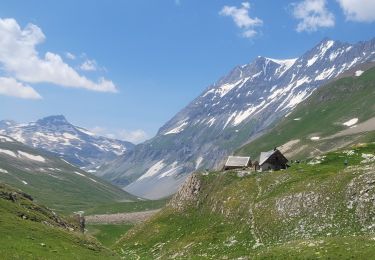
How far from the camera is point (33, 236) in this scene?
5641cm

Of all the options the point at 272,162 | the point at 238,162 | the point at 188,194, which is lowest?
the point at 188,194

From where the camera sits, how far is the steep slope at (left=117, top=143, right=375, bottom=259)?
54625mm

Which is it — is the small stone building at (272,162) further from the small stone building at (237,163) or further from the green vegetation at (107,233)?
the green vegetation at (107,233)

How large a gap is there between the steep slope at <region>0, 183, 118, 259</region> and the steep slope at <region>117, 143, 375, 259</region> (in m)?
14.5

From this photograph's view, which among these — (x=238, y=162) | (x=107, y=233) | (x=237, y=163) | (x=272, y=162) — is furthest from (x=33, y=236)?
(x=107, y=233)

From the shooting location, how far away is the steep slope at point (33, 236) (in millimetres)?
47781

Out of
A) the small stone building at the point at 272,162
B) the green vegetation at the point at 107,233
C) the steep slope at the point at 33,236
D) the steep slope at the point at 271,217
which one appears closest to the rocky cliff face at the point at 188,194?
the steep slope at the point at 271,217

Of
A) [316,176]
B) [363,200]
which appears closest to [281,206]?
[316,176]

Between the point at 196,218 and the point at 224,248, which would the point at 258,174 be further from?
the point at 224,248

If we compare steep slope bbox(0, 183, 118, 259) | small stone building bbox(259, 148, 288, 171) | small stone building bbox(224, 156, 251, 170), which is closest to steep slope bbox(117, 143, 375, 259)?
small stone building bbox(259, 148, 288, 171)

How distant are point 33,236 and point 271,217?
32377 mm

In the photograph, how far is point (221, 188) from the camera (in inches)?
3703

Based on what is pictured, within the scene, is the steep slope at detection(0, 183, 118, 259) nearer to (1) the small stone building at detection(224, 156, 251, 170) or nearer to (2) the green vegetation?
(1) the small stone building at detection(224, 156, 251, 170)

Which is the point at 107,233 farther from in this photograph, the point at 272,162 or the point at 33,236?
the point at 33,236
